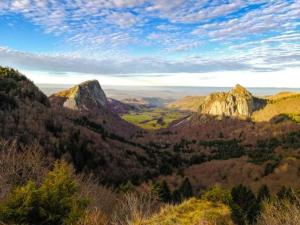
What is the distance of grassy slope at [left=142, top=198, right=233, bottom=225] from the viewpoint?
23.5 m

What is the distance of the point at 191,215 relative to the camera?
84.9 feet

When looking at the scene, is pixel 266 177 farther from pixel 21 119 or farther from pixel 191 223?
pixel 191 223

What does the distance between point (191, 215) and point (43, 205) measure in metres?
10.3

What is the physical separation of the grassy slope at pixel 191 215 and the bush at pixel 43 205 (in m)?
4.54

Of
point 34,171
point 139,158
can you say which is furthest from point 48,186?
point 139,158

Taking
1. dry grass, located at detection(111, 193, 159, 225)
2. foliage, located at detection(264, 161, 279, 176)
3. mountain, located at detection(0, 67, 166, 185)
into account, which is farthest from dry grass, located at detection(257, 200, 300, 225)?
foliage, located at detection(264, 161, 279, 176)

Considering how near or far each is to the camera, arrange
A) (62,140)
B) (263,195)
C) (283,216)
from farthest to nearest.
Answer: (62,140)
(263,195)
(283,216)

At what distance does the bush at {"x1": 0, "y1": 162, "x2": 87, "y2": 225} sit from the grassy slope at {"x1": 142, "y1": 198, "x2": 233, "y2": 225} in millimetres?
4540

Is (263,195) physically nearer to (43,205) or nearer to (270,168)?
(43,205)

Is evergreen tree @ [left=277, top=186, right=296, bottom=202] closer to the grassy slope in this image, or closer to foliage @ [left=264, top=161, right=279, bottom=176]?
the grassy slope

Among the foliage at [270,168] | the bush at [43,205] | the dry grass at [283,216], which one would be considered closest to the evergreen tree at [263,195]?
the dry grass at [283,216]

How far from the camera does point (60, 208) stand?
20.3 meters

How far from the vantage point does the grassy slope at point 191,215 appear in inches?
926

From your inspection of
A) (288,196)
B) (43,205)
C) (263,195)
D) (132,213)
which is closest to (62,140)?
(263,195)
